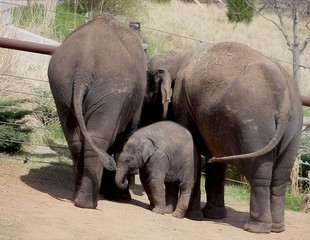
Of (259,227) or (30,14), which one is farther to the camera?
(30,14)

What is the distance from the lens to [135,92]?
26.8ft

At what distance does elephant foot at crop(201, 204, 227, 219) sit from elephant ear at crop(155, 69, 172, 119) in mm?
1061

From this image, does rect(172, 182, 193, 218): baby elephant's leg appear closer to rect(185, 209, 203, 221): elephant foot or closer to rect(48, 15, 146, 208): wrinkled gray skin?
rect(185, 209, 203, 221): elephant foot

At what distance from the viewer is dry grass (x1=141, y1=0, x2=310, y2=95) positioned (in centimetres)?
2531

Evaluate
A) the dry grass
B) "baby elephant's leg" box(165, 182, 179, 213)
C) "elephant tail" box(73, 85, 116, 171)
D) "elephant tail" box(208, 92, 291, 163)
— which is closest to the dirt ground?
"baby elephant's leg" box(165, 182, 179, 213)

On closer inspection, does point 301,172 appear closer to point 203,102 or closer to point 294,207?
point 294,207

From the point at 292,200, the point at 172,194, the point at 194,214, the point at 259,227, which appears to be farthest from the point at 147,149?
the point at 292,200

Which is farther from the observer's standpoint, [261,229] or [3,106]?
[3,106]

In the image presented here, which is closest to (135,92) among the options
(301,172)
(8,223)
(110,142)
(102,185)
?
(110,142)

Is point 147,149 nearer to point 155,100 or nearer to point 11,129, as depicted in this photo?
point 155,100

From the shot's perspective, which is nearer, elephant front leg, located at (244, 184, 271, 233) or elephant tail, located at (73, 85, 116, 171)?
elephant tail, located at (73, 85, 116, 171)

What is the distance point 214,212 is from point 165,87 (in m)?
1.38

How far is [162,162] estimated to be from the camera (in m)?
8.25

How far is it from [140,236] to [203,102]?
5.48ft
